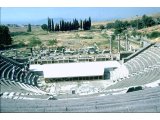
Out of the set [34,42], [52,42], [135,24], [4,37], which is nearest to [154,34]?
[135,24]

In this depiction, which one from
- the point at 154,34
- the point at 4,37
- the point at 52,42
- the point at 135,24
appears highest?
the point at 135,24

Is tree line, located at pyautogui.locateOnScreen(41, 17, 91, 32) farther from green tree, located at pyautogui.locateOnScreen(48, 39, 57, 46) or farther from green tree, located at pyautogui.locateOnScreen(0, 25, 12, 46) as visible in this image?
green tree, located at pyautogui.locateOnScreen(0, 25, 12, 46)

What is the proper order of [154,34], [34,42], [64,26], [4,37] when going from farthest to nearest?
[64,26]
[34,42]
[4,37]
[154,34]

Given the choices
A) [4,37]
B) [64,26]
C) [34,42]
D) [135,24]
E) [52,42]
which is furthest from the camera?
[64,26]

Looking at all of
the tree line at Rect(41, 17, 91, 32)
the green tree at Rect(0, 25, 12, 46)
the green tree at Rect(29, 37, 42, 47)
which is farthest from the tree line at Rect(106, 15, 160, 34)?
the green tree at Rect(0, 25, 12, 46)

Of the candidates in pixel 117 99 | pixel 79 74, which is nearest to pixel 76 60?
pixel 79 74

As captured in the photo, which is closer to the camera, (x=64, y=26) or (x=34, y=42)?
(x=34, y=42)

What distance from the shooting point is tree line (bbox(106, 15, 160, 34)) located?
104ft

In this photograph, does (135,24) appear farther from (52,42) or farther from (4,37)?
(4,37)

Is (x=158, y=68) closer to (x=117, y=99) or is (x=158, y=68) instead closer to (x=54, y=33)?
(x=117, y=99)

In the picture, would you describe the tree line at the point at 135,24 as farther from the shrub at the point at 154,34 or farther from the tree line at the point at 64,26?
the tree line at the point at 64,26

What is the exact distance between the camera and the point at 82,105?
11.2m

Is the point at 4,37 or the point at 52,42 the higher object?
the point at 4,37

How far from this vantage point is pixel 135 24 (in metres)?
36.4
